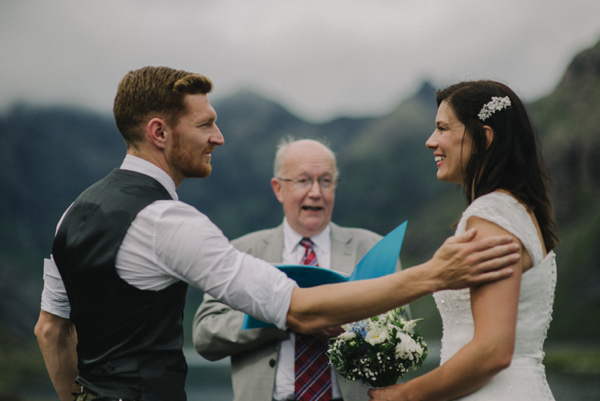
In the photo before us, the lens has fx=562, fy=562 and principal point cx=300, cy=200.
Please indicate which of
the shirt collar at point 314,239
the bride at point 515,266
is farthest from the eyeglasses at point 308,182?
the bride at point 515,266

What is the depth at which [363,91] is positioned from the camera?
356 inches

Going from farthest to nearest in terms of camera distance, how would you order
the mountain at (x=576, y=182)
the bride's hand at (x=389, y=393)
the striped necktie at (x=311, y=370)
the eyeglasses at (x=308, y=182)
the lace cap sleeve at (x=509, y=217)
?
1. the mountain at (x=576, y=182)
2. the eyeglasses at (x=308, y=182)
3. the striped necktie at (x=311, y=370)
4. the bride's hand at (x=389, y=393)
5. the lace cap sleeve at (x=509, y=217)

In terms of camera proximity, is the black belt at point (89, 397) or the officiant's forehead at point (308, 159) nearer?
the black belt at point (89, 397)

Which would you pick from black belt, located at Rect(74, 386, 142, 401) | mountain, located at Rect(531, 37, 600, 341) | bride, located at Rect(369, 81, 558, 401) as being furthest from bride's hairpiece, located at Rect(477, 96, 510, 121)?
mountain, located at Rect(531, 37, 600, 341)

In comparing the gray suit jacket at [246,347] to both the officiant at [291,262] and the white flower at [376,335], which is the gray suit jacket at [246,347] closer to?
the officiant at [291,262]

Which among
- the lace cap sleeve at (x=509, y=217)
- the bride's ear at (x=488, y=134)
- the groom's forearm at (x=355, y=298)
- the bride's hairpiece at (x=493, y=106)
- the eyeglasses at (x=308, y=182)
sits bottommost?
the groom's forearm at (x=355, y=298)

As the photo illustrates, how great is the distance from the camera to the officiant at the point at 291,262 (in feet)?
9.43

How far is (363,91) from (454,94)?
22.9ft

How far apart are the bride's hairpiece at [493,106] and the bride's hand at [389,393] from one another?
102cm

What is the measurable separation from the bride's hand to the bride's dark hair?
76 centimetres

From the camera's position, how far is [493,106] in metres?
2.06

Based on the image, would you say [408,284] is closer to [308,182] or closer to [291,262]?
[291,262]

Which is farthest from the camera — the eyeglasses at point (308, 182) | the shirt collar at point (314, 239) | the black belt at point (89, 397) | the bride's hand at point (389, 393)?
the eyeglasses at point (308, 182)

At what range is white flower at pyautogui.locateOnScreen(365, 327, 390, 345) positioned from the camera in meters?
2.00
